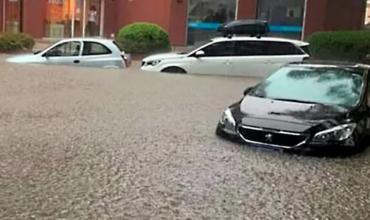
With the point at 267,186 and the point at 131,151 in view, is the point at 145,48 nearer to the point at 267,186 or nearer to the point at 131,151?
the point at 131,151

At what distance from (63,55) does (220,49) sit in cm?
478

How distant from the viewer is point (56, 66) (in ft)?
60.5

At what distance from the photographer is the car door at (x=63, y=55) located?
19.1 m

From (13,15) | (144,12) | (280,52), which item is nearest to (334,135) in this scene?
(280,52)

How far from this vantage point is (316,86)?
9.28 meters

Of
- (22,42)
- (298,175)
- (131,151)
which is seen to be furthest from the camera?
(22,42)

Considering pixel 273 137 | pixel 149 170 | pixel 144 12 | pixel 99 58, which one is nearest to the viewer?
pixel 149 170

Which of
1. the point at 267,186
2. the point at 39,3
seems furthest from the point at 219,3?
the point at 267,186

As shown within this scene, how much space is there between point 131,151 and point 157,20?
73.0ft

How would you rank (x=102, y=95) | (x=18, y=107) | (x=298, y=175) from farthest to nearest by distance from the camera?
(x=102, y=95), (x=18, y=107), (x=298, y=175)

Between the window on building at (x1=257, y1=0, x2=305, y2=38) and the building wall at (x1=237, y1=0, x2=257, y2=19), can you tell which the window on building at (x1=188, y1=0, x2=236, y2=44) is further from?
the window on building at (x1=257, y1=0, x2=305, y2=38)

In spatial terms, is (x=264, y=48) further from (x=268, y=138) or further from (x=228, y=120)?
(x=268, y=138)

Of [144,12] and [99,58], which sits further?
[144,12]

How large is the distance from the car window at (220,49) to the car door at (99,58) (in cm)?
275
